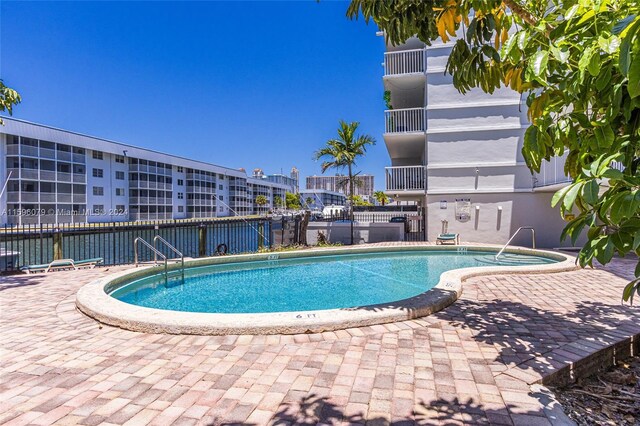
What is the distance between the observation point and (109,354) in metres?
3.89

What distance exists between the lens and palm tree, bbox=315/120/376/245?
17.1 meters

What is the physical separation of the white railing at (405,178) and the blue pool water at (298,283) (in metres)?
4.60

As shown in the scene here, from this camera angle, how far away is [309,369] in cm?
343

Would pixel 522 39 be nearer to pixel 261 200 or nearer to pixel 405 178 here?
pixel 405 178

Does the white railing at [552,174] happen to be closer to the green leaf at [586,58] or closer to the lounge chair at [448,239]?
the lounge chair at [448,239]

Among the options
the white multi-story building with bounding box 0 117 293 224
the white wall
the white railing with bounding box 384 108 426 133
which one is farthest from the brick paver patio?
the white multi-story building with bounding box 0 117 293 224

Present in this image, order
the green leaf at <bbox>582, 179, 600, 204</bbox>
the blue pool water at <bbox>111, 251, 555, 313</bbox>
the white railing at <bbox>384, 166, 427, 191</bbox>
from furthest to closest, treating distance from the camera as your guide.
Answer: the white railing at <bbox>384, 166, 427, 191</bbox>
the blue pool water at <bbox>111, 251, 555, 313</bbox>
the green leaf at <bbox>582, 179, 600, 204</bbox>

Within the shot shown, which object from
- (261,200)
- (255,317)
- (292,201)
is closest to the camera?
(255,317)

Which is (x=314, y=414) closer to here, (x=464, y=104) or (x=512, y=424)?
(x=512, y=424)

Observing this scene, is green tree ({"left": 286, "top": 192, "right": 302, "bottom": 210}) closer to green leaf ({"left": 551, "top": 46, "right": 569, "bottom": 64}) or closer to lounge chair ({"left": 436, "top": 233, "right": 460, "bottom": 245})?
lounge chair ({"left": 436, "top": 233, "right": 460, "bottom": 245})

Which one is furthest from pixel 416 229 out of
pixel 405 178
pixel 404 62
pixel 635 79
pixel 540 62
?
pixel 635 79

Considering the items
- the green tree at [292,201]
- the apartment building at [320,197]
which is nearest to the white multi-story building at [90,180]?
the green tree at [292,201]

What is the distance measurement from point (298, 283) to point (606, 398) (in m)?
7.14

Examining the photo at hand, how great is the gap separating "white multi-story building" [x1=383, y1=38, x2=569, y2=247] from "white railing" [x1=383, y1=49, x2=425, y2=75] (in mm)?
48
